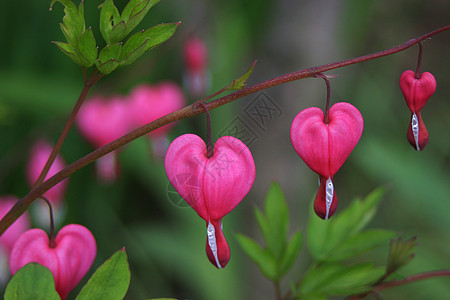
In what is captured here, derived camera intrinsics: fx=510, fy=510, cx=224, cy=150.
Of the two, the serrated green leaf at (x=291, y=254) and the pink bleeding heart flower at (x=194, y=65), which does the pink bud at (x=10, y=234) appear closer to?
the serrated green leaf at (x=291, y=254)

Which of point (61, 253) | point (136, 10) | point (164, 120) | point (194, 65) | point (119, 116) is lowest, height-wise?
point (194, 65)

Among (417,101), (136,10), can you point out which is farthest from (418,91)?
(136,10)

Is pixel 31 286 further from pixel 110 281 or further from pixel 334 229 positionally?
pixel 334 229

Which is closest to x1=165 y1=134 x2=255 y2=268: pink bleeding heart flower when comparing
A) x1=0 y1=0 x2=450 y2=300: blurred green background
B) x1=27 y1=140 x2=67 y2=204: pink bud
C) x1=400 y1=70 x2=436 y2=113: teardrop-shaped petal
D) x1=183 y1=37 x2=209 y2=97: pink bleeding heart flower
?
x1=400 y1=70 x2=436 y2=113: teardrop-shaped petal

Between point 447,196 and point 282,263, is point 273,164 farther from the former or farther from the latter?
point 282,263

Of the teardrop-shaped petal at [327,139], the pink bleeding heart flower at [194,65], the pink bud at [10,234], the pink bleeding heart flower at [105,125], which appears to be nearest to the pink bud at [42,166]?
the pink bleeding heart flower at [105,125]

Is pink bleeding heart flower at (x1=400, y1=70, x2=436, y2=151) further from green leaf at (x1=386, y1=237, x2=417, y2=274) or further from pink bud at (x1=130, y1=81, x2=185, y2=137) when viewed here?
pink bud at (x1=130, y1=81, x2=185, y2=137)
